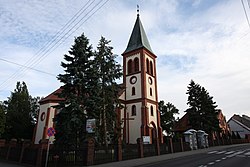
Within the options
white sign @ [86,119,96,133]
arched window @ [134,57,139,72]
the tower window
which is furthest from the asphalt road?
the tower window

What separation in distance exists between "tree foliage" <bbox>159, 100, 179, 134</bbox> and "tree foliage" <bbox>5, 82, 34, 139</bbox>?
2775 centimetres

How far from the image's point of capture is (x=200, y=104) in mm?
39688

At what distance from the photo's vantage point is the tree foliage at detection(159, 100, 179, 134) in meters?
46.0

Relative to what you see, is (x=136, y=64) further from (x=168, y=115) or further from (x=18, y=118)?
(x=18, y=118)

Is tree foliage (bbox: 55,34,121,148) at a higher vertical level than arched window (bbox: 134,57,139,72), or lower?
lower

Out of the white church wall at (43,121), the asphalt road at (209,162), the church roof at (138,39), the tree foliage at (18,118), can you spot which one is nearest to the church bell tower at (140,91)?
the church roof at (138,39)

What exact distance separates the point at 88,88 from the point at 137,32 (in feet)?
79.0

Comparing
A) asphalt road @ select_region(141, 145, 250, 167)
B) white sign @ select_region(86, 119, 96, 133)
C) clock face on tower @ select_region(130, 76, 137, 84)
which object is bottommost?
asphalt road @ select_region(141, 145, 250, 167)

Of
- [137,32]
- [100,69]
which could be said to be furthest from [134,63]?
[100,69]

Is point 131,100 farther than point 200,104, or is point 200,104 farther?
point 200,104

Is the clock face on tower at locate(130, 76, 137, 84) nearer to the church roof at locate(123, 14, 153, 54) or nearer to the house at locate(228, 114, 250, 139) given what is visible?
the church roof at locate(123, 14, 153, 54)

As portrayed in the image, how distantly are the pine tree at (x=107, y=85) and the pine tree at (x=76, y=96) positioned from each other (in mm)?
3246

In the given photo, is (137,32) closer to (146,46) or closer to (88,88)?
(146,46)

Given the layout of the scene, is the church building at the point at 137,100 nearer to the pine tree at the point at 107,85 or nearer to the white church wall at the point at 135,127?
the white church wall at the point at 135,127
